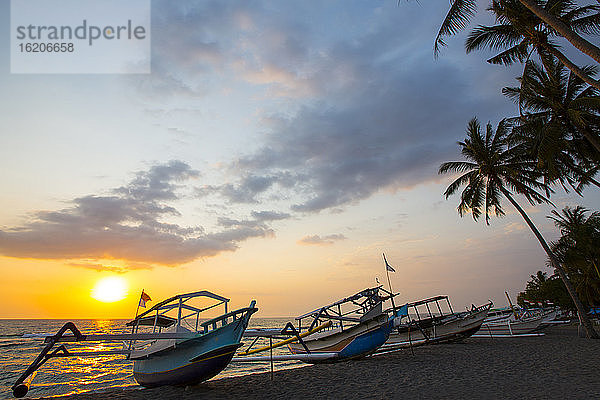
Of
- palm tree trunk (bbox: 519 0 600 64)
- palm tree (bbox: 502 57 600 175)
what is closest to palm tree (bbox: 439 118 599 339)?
palm tree (bbox: 502 57 600 175)

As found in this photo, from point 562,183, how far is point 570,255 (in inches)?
946

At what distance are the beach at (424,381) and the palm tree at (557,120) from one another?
8338 mm

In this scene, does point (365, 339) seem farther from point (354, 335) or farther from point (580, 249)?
point (580, 249)

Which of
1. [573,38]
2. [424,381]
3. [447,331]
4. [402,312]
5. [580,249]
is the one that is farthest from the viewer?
[580,249]

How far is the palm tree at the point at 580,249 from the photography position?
34.6 m

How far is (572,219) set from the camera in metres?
36.8

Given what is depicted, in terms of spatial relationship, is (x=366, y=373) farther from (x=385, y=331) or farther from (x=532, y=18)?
(x=532, y=18)

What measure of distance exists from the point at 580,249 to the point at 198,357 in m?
41.0

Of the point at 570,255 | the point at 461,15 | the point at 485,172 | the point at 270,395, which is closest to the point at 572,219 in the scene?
the point at 570,255

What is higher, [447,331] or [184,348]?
[184,348]

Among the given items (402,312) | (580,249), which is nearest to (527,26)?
(402,312)

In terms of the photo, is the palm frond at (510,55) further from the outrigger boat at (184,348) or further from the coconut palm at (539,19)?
the outrigger boat at (184,348)

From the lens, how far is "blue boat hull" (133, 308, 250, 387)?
32.9 feet

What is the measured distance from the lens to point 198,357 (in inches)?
398
